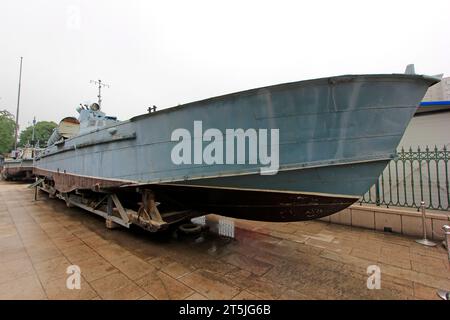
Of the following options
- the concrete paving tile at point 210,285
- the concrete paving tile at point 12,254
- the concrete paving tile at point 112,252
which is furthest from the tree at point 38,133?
the concrete paving tile at point 210,285

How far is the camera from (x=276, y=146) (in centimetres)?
242

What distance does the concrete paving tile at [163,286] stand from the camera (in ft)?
7.07

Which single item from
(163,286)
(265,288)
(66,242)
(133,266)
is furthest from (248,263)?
(66,242)

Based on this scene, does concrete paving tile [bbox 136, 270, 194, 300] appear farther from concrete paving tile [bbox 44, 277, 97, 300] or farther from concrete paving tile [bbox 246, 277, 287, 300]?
concrete paving tile [bbox 246, 277, 287, 300]

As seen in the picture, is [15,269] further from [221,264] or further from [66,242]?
[221,264]

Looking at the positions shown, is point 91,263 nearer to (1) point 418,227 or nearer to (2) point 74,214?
(2) point 74,214

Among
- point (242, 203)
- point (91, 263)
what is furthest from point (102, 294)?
point (242, 203)

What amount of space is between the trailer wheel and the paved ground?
21 cm

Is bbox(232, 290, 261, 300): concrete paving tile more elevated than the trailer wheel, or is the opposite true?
the trailer wheel

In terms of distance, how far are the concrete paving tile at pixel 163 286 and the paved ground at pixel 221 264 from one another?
0.04 ft

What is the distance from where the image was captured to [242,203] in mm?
2891

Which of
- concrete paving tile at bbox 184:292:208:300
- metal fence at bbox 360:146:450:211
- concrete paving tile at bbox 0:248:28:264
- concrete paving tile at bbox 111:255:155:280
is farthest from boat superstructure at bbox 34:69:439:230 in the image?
metal fence at bbox 360:146:450:211

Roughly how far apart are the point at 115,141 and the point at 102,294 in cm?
248

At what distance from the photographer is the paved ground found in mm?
2219
